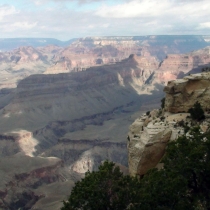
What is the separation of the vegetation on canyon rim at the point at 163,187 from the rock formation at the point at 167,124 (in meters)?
4.79

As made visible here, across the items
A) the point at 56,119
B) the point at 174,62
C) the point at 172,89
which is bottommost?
the point at 56,119

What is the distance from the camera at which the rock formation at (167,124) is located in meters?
23.5

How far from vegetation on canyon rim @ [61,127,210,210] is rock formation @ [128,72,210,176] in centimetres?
479

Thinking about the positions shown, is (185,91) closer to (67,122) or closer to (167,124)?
(167,124)

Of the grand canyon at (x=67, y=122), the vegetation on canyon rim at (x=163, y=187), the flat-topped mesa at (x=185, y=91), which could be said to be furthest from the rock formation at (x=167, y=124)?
the vegetation on canyon rim at (x=163, y=187)

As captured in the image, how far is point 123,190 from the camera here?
1773cm

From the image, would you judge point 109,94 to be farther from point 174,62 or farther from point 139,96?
point 174,62

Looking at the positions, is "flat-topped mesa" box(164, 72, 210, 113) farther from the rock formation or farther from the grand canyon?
the grand canyon

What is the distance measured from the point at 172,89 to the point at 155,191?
1347 centimetres

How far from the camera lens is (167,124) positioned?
25.2 meters

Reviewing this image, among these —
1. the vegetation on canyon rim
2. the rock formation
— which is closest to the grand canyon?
the rock formation

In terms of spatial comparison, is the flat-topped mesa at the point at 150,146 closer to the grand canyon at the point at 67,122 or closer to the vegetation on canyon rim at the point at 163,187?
the grand canyon at the point at 67,122

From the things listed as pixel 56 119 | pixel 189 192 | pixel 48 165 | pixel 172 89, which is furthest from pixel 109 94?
pixel 189 192

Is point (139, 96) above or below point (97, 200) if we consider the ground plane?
below
